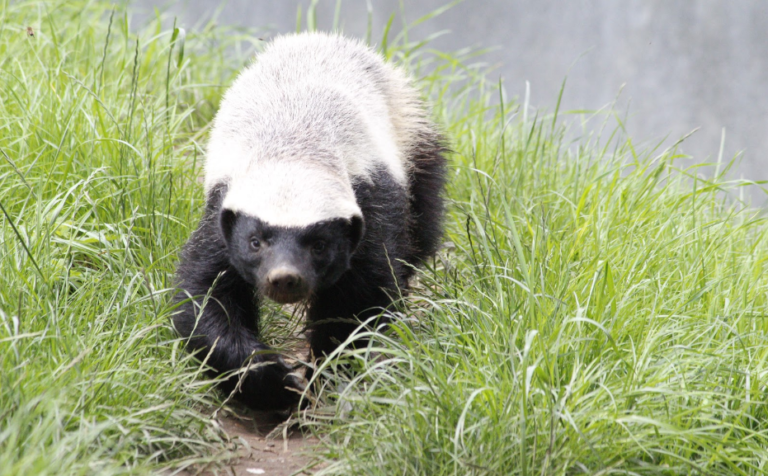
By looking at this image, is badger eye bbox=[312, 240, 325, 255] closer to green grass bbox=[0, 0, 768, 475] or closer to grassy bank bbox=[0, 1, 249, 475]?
green grass bbox=[0, 0, 768, 475]

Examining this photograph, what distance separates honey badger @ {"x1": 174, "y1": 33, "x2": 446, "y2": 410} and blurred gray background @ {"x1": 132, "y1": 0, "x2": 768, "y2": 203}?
2514 mm

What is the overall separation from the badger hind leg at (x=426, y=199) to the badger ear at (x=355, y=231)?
35.9 inches

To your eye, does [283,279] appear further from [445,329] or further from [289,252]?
[445,329]

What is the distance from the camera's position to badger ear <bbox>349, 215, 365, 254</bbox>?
3.44 m

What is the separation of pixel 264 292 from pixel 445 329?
78 centimetres

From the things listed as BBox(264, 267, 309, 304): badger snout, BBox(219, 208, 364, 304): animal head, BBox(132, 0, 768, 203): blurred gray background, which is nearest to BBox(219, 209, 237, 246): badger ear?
BBox(219, 208, 364, 304): animal head

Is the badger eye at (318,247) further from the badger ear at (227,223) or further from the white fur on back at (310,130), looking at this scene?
the badger ear at (227,223)

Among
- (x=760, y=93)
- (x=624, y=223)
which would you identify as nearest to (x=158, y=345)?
(x=624, y=223)

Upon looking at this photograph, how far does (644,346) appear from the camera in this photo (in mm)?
3156

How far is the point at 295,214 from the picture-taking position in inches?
126

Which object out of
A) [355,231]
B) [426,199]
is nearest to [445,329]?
[355,231]

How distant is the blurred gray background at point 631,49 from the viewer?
255 inches

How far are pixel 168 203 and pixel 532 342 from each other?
2026 mm

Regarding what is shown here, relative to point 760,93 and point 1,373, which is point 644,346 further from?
point 760,93
